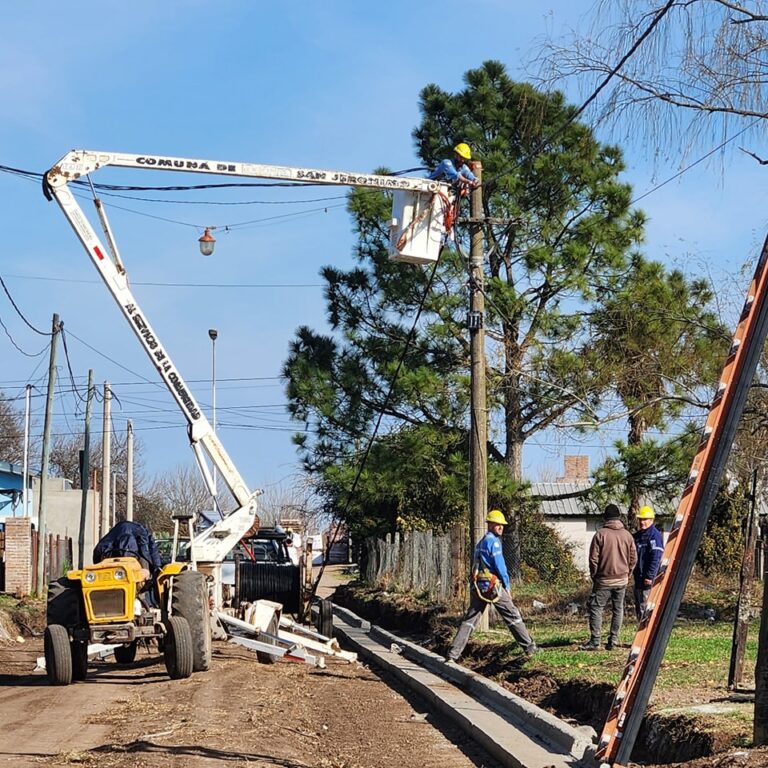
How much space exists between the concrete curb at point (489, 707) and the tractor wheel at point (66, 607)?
161 inches

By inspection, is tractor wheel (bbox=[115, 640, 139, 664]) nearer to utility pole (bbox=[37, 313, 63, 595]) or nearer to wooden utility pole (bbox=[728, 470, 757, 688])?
Result: wooden utility pole (bbox=[728, 470, 757, 688])

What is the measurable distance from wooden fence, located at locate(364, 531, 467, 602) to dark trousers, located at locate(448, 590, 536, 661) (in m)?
8.47

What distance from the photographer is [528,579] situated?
109 ft

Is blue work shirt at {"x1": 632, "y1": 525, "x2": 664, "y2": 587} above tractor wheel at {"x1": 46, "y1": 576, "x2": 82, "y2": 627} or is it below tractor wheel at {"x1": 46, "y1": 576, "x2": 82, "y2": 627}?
above

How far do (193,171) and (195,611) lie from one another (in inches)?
226

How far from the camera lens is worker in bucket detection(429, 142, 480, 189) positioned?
16.7 m

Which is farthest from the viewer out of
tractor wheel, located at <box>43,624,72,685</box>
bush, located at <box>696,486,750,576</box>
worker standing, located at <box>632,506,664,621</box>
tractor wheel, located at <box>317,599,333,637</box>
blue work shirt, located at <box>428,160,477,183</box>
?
bush, located at <box>696,486,750,576</box>

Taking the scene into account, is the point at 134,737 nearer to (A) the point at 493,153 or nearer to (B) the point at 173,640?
(B) the point at 173,640

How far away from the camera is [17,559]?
34.3m

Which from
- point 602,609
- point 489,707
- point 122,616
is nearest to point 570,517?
point 602,609

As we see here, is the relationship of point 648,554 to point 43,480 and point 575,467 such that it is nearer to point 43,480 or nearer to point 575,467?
point 43,480

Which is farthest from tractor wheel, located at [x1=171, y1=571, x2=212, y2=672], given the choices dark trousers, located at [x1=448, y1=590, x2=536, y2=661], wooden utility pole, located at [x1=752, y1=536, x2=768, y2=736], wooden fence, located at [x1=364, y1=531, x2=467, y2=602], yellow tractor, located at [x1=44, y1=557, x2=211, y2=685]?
wooden fence, located at [x1=364, y1=531, x2=467, y2=602]

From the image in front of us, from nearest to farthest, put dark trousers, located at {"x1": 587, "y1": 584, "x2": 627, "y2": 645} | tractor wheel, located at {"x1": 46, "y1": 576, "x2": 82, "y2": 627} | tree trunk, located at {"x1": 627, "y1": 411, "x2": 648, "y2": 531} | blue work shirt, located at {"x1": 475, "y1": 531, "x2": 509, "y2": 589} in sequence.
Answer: tractor wheel, located at {"x1": 46, "y1": 576, "x2": 82, "y2": 627} < dark trousers, located at {"x1": 587, "y1": 584, "x2": 627, "y2": 645} < blue work shirt, located at {"x1": 475, "y1": 531, "x2": 509, "y2": 589} < tree trunk, located at {"x1": 627, "y1": 411, "x2": 648, "y2": 531}

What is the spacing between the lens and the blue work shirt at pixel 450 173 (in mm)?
16656
